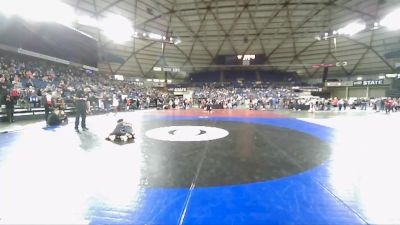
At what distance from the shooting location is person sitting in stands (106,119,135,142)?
5957 millimetres

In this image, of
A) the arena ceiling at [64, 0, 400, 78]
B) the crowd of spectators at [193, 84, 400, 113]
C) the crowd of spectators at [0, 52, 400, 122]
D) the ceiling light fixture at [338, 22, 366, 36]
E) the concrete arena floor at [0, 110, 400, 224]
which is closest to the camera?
the concrete arena floor at [0, 110, 400, 224]

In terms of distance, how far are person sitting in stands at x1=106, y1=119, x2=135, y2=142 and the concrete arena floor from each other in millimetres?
770

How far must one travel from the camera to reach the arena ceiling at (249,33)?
72.8 ft

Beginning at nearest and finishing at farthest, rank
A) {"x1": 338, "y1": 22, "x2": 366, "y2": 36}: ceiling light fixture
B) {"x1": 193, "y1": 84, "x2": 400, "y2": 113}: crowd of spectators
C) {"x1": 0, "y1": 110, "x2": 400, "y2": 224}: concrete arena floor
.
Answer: {"x1": 0, "y1": 110, "x2": 400, "y2": 224}: concrete arena floor, {"x1": 193, "y1": 84, "x2": 400, "y2": 113}: crowd of spectators, {"x1": 338, "y1": 22, "x2": 366, "y2": 36}: ceiling light fixture

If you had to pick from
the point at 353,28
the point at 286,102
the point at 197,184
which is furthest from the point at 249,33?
the point at 197,184

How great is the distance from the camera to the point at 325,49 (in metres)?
32.1

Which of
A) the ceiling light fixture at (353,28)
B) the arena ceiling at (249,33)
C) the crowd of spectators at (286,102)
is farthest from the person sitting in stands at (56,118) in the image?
the ceiling light fixture at (353,28)

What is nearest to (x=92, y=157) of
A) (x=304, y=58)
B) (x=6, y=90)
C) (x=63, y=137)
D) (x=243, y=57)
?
(x=63, y=137)

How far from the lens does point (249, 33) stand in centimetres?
2923

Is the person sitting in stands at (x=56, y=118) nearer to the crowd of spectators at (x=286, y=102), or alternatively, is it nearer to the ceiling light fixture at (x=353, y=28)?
the crowd of spectators at (x=286, y=102)

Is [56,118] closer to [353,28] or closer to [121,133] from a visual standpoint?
[121,133]

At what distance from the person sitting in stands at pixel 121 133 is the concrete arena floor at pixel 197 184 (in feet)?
2.53

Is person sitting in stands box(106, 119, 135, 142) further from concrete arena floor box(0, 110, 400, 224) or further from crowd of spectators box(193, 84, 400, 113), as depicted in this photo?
crowd of spectators box(193, 84, 400, 113)

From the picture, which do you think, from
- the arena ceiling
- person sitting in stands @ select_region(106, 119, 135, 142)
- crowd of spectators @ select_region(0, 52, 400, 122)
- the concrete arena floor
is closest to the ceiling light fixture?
the arena ceiling
